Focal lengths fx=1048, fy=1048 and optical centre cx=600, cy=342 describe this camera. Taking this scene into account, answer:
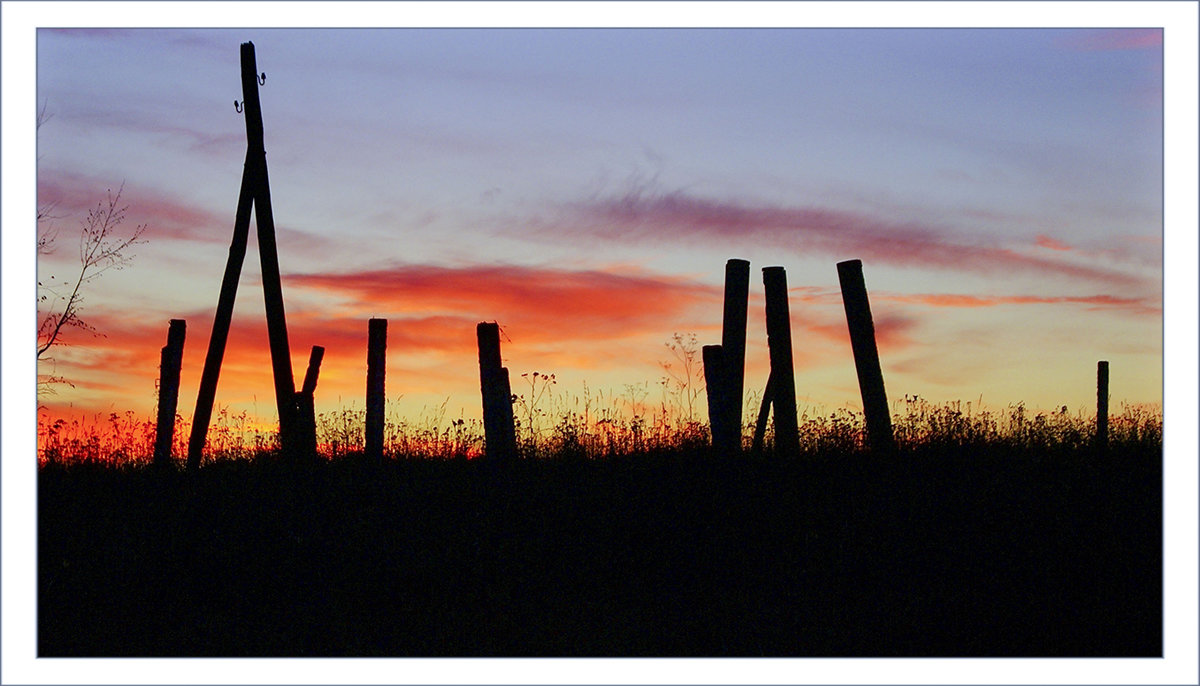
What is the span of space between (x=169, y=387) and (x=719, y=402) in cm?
510

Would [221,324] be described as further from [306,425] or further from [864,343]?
[864,343]

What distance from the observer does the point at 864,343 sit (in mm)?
8750

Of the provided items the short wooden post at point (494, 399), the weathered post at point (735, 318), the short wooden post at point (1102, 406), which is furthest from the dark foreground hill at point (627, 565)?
the short wooden post at point (1102, 406)

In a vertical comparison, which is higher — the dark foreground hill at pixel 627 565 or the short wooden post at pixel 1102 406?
the short wooden post at pixel 1102 406

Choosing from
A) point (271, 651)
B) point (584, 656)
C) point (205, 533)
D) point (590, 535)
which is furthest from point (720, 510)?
point (205, 533)

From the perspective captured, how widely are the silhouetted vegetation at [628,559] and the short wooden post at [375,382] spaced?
0.75 m

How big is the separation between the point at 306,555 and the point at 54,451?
377 centimetres

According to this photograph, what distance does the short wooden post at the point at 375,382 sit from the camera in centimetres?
934

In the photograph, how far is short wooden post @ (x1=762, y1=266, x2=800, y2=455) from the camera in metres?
8.86

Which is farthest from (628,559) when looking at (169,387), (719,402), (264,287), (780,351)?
(169,387)

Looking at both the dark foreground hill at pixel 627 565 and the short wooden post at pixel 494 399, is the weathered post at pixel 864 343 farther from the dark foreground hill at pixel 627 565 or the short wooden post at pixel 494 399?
the short wooden post at pixel 494 399

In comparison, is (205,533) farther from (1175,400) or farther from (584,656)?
(1175,400)

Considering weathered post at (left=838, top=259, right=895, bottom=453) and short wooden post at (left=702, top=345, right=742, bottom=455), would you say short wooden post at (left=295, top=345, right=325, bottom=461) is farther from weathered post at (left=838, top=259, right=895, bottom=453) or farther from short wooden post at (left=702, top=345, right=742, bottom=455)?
weathered post at (left=838, top=259, right=895, bottom=453)

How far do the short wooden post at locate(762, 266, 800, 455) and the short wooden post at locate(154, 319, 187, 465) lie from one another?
5403 millimetres
